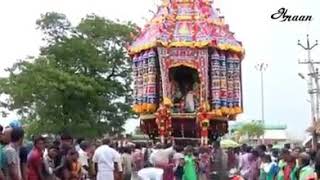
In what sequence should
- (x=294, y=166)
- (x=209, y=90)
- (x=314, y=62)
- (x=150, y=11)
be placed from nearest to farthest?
(x=294, y=166) < (x=209, y=90) < (x=150, y=11) < (x=314, y=62)

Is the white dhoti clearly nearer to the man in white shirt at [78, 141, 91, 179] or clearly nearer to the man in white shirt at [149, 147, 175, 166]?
the man in white shirt at [78, 141, 91, 179]

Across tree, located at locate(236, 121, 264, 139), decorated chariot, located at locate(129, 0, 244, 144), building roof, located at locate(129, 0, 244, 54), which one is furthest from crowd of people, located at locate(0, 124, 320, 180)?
tree, located at locate(236, 121, 264, 139)

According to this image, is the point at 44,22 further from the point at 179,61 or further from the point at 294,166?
the point at 294,166

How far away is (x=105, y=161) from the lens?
1561 cm

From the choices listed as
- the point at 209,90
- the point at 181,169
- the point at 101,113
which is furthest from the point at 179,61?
the point at 181,169

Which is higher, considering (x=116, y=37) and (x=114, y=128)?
(x=116, y=37)

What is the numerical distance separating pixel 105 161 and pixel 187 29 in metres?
18.0

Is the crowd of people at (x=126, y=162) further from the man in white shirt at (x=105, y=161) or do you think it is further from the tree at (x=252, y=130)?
the tree at (x=252, y=130)

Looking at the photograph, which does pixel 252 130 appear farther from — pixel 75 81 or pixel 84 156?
pixel 84 156

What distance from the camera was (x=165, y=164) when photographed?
16703 mm

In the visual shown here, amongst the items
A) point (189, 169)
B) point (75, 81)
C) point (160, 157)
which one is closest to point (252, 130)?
point (75, 81)

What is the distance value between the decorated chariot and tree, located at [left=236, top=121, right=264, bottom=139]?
5624 cm

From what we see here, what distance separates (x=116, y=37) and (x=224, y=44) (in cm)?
1223

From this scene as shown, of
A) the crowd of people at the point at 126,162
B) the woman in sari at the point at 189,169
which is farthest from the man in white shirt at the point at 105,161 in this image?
the woman in sari at the point at 189,169
